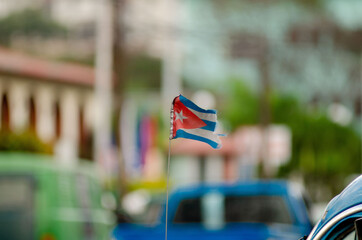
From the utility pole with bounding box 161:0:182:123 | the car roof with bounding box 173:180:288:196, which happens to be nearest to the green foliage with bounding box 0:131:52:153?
the car roof with bounding box 173:180:288:196

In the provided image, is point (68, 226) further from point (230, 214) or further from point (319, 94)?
point (319, 94)

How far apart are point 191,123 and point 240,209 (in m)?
6.48

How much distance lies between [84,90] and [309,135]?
14432 mm

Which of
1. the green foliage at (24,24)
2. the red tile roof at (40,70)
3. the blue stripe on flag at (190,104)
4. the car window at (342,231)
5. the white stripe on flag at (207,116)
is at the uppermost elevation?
the green foliage at (24,24)

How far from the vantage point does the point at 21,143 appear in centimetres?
3155

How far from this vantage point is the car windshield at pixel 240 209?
1009cm

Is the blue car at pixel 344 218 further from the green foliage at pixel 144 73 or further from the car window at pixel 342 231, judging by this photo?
the green foliage at pixel 144 73

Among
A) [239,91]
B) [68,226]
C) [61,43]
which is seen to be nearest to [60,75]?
[61,43]

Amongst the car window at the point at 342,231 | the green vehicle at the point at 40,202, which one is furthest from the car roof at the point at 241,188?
the car window at the point at 342,231

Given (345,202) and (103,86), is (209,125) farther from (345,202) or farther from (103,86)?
(103,86)

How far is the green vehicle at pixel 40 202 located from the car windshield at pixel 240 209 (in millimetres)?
1344

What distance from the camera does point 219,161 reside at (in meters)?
63.4

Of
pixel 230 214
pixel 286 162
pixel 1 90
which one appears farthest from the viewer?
pixel 1 90

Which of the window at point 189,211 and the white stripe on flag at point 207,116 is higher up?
the white stripe on flag at point 207,116
